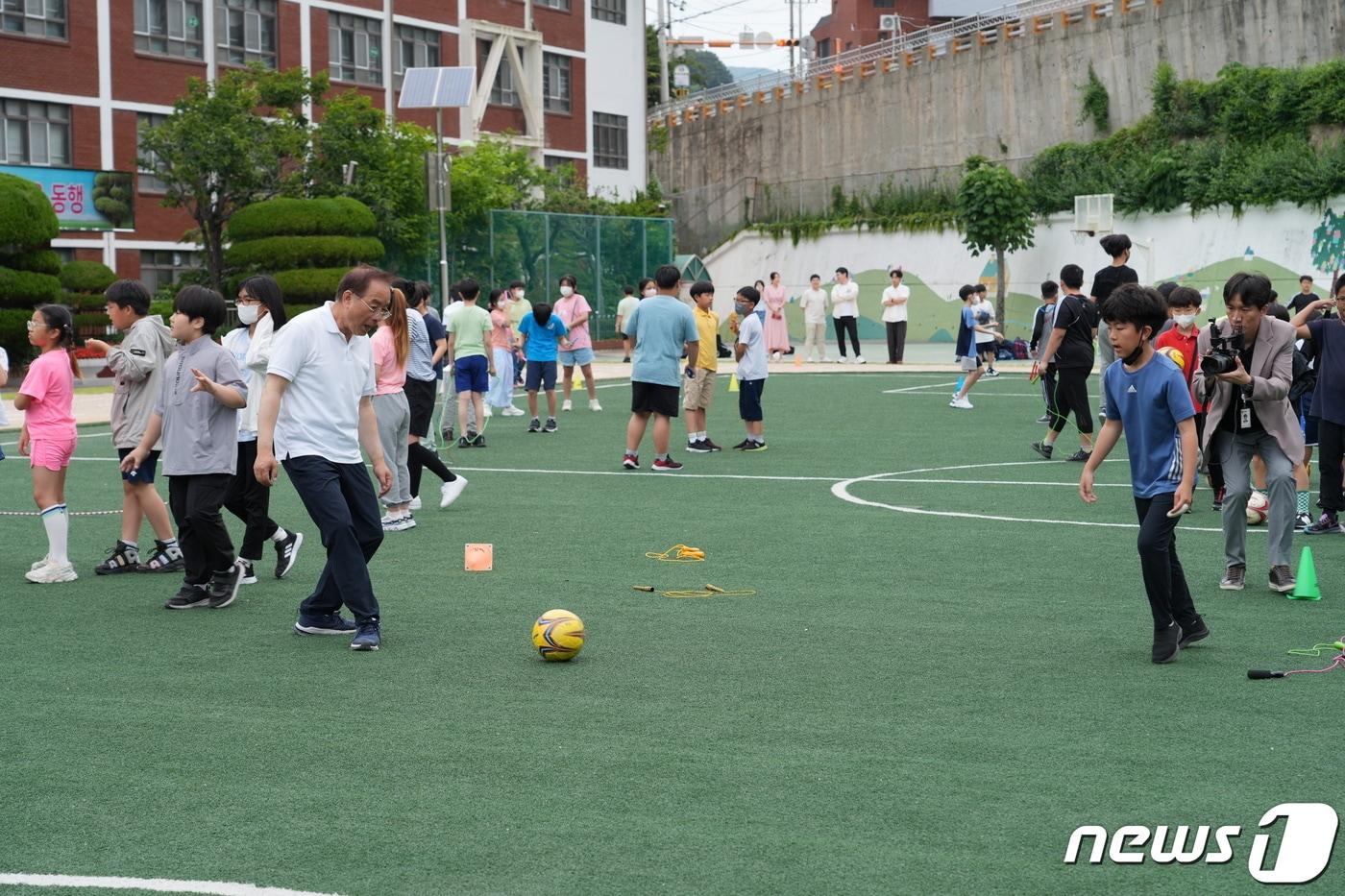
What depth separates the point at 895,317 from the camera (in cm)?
3481

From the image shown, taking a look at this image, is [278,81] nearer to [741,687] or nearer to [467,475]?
[467,475]

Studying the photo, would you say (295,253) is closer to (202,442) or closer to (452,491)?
(452,491)

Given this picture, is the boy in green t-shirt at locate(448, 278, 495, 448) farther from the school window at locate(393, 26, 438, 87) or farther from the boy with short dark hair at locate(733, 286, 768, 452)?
the school window at locate(393, 26, 438, 87)

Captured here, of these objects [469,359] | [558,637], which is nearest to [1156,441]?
[558,637]

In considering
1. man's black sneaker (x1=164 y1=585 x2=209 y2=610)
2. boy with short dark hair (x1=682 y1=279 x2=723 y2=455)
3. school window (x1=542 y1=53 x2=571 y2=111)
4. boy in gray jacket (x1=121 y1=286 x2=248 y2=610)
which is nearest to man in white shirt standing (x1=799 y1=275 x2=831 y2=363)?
boy with short dark hair (x1=682 y1=279 x2=723 y2=455)

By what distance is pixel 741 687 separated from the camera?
6.97 metres

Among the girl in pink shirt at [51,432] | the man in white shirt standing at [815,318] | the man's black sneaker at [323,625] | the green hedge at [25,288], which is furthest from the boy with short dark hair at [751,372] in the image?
A: the man in white shirt standing at [815,318]

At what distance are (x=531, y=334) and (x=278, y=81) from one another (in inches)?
746

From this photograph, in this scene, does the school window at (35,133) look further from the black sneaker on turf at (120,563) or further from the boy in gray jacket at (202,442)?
the boy in gray jacket at (202,442)

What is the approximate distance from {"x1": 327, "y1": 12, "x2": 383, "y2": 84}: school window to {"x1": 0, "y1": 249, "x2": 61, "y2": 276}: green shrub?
1952 centimetres

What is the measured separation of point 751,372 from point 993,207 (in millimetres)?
24466

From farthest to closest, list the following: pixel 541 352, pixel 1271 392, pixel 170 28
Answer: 1. pixel 170 28
2. pixel 541 352
3. pixel 1271 392

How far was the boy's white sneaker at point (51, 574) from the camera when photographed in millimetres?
9852

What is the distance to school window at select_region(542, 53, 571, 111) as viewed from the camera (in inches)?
2125
